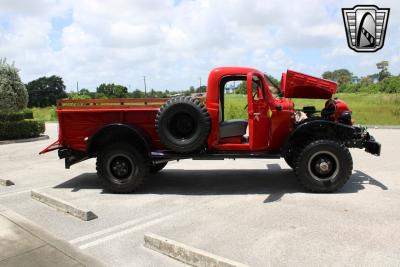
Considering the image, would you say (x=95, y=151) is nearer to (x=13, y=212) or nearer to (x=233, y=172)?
(x=13, y=212)

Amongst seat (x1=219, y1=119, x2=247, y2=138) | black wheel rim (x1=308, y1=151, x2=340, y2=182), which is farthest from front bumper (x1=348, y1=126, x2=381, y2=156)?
seat (x1=219, y1=119, x2=247, y2=138)

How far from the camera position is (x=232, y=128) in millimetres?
6848

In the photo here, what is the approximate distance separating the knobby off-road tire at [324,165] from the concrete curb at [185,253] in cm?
309

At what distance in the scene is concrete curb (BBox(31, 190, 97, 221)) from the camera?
18.1ft

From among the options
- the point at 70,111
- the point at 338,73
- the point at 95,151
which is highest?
the point at 338,73

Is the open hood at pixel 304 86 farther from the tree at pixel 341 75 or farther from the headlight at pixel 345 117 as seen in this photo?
the tree at pixel 341 75

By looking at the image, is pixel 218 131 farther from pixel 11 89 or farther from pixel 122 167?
pixel 11 89

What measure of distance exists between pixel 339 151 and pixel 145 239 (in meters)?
3.65

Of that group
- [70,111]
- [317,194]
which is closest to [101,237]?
[70,111]

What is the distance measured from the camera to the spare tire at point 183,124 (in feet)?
20.8

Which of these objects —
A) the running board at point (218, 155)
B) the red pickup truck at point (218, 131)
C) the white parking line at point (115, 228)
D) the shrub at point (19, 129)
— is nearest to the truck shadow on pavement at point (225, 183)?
the red pickup truck at point (218, 131)

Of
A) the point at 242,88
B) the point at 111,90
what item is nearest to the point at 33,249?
the point at 242,88

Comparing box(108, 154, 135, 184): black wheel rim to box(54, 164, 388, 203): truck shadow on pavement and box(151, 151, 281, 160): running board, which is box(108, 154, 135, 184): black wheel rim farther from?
box(151, 151, 281, 160): running board

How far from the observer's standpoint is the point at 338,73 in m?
133
